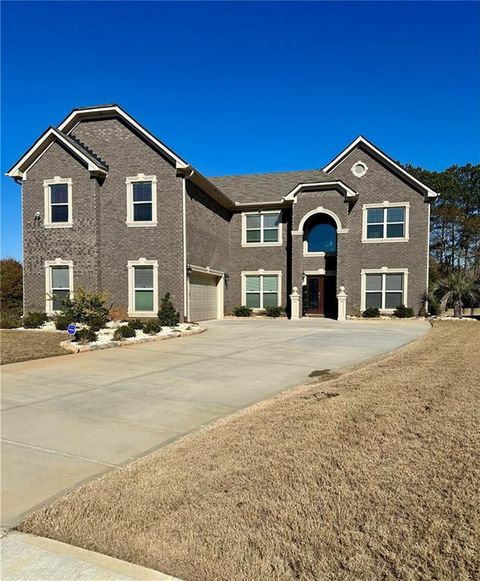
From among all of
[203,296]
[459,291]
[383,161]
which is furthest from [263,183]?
[459,291]

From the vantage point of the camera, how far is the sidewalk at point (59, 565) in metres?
2.31

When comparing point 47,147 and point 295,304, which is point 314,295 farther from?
point 47,147

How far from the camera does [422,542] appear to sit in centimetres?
239

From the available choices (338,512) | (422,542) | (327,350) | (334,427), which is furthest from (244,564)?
(327,350)

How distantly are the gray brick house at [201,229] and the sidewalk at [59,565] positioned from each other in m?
15.5

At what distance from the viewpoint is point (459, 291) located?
19938 millimetres

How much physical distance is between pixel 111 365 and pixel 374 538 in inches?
291

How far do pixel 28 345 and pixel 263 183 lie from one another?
17985 mm

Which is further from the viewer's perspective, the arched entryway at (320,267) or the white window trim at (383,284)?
the arched entryway at (320,267)

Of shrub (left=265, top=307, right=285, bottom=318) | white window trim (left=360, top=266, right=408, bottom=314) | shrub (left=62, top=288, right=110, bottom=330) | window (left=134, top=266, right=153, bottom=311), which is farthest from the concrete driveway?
white window trim (left=360, top=266, right=408, bottom=314)

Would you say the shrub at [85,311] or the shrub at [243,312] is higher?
the shrub at [85,311]

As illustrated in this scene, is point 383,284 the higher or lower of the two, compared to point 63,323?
higher

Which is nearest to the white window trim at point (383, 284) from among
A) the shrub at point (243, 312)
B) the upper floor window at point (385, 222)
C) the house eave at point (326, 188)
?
the upper floor window at point (385, 222)

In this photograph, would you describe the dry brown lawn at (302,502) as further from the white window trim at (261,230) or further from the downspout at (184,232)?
the white window trim at (261,230)
